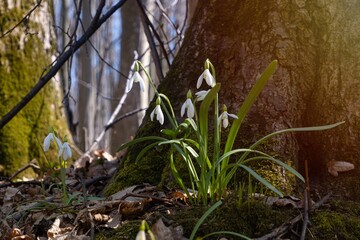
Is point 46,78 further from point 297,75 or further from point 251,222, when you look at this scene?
point 251,222

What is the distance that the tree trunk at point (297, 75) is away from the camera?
7.79 ft

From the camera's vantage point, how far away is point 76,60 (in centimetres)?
2025

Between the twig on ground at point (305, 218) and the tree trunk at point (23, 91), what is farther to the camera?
the tree trunk at point (23, 91)

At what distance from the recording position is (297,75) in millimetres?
2457

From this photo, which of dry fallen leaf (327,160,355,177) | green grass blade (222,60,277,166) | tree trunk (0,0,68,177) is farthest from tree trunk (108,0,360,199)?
tree trunk (0,0,68,177)

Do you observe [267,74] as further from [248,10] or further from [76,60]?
[76,60]

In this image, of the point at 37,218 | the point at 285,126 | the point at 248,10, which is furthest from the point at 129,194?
the point at 248,10

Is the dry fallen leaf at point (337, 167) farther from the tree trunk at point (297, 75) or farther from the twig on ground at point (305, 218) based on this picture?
the twig on ground at point (305, 218)

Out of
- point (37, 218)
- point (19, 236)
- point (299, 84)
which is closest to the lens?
point (19, 236)

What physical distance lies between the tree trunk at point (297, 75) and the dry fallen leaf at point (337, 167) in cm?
2

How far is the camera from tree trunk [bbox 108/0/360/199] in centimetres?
238

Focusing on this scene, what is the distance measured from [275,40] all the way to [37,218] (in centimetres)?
145

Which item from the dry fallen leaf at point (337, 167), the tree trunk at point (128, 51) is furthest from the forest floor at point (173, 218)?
the tree trunk at point (128, 51)

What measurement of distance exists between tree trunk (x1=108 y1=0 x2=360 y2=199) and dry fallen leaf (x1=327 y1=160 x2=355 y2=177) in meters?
0.02
